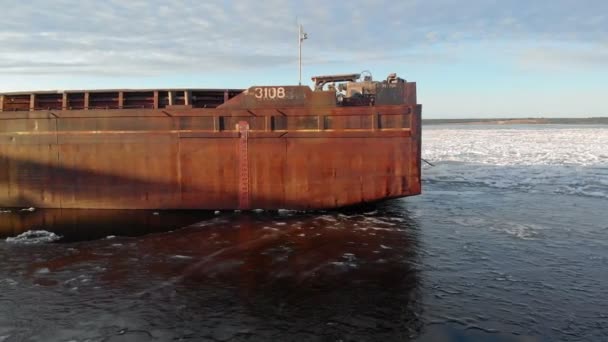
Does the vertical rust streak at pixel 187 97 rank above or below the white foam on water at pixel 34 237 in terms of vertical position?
above

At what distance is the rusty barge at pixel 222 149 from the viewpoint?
530 inches

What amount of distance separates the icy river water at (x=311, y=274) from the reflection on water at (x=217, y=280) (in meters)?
0.03

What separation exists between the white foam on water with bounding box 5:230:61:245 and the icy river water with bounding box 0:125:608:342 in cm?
7

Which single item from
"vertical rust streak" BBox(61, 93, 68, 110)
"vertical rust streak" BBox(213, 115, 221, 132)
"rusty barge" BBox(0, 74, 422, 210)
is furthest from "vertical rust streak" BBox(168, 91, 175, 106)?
"vertical rust streak" BBox(61, 93, 68, 110)

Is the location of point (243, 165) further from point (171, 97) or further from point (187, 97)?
point (171, 97)

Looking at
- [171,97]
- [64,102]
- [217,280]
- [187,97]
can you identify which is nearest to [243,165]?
[187,97]

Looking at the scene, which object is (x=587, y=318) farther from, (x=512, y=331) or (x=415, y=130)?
(x=415, y=130)

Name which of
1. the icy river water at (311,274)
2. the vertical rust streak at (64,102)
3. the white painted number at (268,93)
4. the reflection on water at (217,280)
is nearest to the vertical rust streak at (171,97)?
the white painted number at (268,93)

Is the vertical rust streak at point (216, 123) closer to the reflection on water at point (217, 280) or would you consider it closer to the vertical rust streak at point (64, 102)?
the reflection on water at point (217, 280)

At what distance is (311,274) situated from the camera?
8492 millimetres

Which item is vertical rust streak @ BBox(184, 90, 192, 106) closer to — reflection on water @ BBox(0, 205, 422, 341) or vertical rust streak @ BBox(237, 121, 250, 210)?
vertical rust streak @ BBox(237, 121, 250, 210)

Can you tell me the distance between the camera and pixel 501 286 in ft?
25.3

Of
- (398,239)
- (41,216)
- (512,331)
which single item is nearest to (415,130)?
(398,239)

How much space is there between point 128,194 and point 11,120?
490 centimetres
